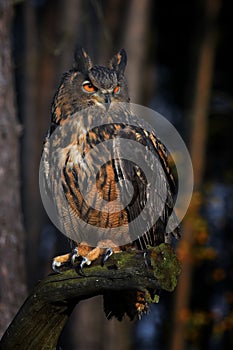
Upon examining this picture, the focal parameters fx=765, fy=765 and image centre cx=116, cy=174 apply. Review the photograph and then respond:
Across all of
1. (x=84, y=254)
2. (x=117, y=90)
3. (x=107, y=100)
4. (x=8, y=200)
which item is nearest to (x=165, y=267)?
(x=84, y=254)

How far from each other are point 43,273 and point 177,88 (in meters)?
5.04

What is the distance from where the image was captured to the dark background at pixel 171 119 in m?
10.2

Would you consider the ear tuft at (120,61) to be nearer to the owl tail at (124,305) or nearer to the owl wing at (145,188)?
the owl wing at (145,188)

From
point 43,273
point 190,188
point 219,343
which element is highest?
point 190,188

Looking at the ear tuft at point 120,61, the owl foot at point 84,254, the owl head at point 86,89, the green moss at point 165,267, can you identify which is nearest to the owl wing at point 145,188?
the owl foot at point 84,254

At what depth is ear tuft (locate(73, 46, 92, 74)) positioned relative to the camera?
16.4 ft

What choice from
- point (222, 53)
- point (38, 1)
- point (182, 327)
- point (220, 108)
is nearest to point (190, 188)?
point (182, 327)

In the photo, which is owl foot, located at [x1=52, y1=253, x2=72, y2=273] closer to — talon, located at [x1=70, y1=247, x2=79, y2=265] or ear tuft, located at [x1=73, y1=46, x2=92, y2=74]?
talon, located at [x1=70, y1=247, x2=79, y2=265]

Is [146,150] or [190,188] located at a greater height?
[146,150]

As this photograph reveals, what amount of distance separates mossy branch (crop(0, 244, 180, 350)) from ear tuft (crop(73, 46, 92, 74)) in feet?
4.55

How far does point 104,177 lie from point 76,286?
785 mm

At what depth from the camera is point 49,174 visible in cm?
468

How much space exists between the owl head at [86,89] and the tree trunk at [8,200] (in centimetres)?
91

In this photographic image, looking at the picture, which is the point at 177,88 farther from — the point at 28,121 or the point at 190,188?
the point at 190,188
